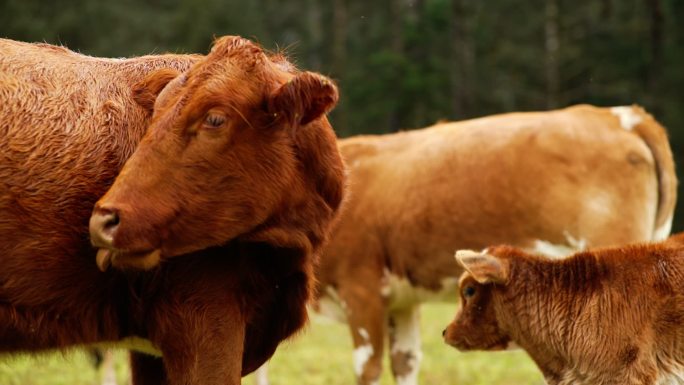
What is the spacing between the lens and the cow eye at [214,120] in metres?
4.32

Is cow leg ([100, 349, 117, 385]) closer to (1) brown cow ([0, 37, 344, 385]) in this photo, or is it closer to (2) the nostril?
(1) brown cow ([0, 37, 344, 385])

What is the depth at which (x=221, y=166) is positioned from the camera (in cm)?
435

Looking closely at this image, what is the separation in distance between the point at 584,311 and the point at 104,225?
3253mm

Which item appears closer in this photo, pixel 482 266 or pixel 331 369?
pixel 482 266

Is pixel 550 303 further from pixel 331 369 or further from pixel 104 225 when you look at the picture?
pixel 331 369

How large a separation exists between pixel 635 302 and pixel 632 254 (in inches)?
14.0

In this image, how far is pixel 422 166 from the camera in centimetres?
959

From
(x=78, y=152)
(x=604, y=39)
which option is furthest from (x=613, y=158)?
(x=604, y=39)

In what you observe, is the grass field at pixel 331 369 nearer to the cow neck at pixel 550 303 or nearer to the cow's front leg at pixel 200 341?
the cow neck at pixel 550 303

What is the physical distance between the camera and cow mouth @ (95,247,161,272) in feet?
13.7

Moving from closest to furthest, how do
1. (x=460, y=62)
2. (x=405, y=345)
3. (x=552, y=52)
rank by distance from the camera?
(x=405, y=345) → (x=552, y=52) → (x=460, y=62)

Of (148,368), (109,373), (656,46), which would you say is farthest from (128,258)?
(656,46)

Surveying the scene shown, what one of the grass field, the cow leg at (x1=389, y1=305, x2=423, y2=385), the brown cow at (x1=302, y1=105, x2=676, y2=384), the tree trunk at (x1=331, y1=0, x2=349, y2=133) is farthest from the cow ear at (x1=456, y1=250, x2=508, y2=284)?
the tree trunk at (x1=331, y1=0, x2=349, y2=133)

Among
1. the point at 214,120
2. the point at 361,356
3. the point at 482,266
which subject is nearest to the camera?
the point at 214,120
